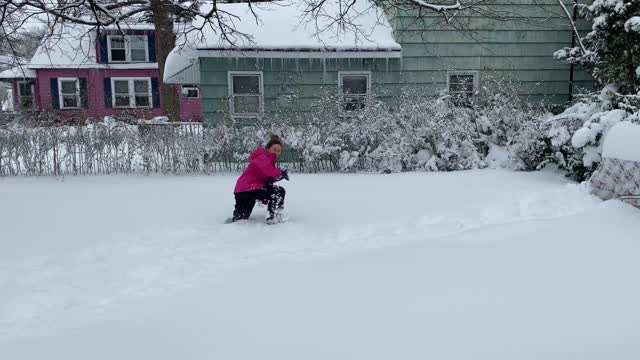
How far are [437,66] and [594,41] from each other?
3314 millimetres

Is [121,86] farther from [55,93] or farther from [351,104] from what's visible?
[351,104]

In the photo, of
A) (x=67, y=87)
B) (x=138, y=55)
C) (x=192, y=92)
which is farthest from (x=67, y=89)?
(x=192, y=92)

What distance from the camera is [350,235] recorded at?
5.18 meters

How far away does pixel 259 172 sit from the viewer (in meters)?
5.70

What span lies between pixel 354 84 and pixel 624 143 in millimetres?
6827

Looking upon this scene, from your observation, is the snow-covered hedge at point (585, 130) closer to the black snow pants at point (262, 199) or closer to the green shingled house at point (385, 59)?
the green shingled house at point (385, 59)

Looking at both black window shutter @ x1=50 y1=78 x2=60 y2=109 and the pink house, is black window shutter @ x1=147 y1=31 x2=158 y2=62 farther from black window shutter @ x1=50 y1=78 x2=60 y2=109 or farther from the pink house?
black window shutter @ x1=50 y1=78 x2=60 y2=109

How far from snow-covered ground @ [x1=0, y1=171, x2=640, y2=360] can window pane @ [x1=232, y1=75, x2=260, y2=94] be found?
5280mm

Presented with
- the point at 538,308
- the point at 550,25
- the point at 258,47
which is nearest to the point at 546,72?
the point at 550,25

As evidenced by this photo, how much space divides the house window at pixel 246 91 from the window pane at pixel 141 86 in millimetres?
15005

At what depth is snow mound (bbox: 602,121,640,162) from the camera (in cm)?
578

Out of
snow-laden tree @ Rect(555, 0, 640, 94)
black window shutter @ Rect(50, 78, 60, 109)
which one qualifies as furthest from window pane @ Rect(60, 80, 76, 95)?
snow-laden tree @ Rect(555, 0, 640, 94)

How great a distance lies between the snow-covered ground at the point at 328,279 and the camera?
2912mm

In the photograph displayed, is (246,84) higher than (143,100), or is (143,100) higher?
(143,100)
